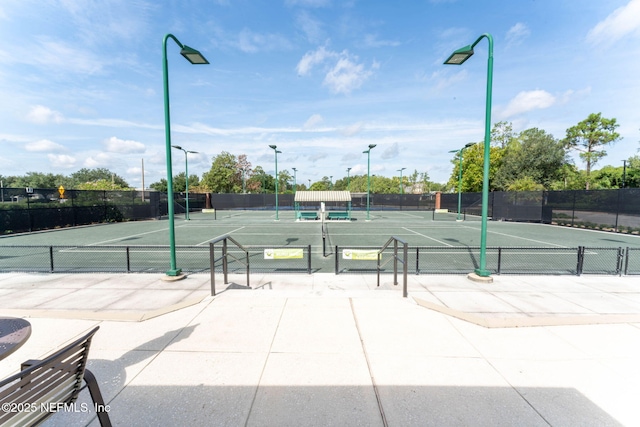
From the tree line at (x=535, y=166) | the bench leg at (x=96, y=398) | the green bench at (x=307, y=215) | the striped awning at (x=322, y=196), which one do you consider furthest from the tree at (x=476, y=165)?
the bench leg at (x=96, y=398)

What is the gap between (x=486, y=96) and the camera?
25.0 ft

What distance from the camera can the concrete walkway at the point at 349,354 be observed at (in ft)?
9.61

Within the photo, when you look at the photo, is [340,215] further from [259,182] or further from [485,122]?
[259,182]

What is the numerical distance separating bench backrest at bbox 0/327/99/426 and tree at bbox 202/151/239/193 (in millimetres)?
68066

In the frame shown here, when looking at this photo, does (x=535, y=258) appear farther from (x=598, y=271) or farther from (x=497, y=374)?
(x=497, y=374)

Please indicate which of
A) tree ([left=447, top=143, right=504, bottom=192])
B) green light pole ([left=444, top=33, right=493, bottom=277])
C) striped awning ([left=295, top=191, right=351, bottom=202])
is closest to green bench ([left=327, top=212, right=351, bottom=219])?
striped awning ([left=295, top=191, right=351, bottom=202])

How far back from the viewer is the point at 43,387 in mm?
2113

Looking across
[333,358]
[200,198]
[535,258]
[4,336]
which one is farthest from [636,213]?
[200,198]

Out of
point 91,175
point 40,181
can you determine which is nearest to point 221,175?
point 40,181

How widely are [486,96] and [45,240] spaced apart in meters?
22.1

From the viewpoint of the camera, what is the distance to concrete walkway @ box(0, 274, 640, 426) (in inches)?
115

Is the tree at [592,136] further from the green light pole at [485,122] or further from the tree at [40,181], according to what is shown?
the tree at [40,181]

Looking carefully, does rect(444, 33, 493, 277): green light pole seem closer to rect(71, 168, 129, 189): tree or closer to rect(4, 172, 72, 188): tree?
rect(4, 172, 72, 188): tree

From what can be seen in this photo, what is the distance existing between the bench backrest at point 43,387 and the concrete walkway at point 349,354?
0.81m
